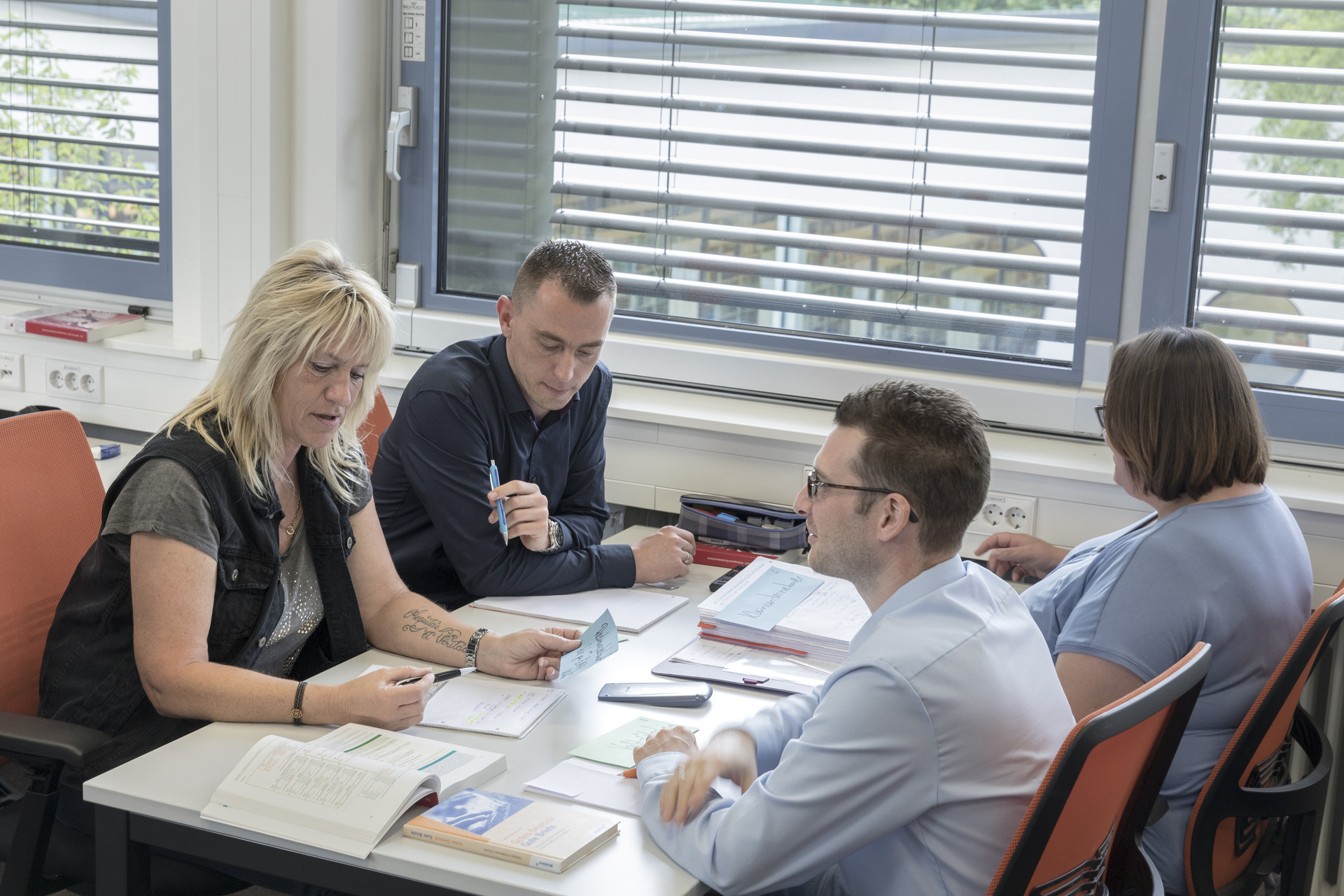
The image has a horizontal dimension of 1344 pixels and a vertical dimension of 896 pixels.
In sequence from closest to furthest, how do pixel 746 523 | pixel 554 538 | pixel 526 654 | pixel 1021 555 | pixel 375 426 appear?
1. pixel 526 654
2. pixel 554 538
3. pixel 1021 555
4. pixel 746 523
5. pixel 375 426

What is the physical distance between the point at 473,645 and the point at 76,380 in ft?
7.02

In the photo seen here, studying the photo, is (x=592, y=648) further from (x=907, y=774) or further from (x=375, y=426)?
(x=375, y=426)

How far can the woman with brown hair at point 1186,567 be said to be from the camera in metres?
1.76

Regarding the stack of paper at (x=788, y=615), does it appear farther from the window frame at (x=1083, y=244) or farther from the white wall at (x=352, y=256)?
the window frame at (x=1083, y=244)

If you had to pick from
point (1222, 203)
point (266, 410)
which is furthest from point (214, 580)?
point (1222, 203)

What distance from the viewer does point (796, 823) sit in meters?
1.30

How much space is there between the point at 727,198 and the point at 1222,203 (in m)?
1.18

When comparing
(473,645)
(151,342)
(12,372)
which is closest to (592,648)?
(473,645)

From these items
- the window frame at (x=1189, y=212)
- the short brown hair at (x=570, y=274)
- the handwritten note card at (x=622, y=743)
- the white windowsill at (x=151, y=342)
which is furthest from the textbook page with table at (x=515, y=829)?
the white windowsill at (x=151, y=342)

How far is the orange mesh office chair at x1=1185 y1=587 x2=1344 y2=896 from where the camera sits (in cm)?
168

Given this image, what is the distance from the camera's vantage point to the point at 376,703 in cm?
163

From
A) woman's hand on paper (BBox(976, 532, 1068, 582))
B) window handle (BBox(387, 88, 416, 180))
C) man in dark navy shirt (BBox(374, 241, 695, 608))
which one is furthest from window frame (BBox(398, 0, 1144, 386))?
man in dark navy shirt (BBox(374, 241, 695, 608))

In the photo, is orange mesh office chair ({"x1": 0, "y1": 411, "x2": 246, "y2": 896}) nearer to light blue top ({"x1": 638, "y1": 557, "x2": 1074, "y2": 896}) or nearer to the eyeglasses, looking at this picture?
light blue top ({"x1": 638, "y1": 557, "x2": 1074, "y2": 896})

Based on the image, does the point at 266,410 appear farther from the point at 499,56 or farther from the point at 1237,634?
the point at 499,56
